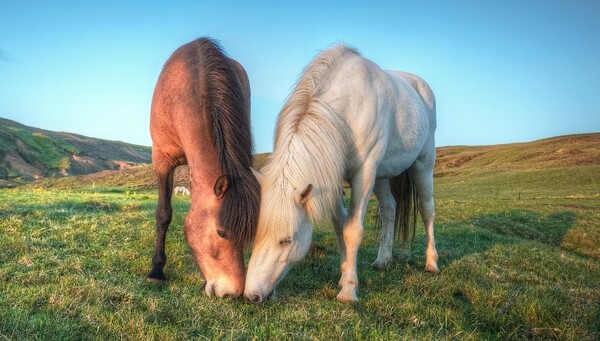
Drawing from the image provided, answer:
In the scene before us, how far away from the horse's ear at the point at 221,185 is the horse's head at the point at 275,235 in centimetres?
40

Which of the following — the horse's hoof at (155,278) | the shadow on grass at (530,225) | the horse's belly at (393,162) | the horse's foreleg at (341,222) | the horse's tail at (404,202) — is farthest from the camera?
the shadow on grass at (530,225)

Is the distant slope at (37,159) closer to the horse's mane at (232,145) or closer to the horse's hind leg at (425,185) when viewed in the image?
the horse's hind leg at (425,185)

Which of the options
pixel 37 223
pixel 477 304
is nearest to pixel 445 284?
pixel 477 304

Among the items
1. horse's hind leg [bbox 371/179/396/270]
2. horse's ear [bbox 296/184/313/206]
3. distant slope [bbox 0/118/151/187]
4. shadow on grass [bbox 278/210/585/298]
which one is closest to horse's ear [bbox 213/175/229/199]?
horse's ear [bbox 296/184/313/206]

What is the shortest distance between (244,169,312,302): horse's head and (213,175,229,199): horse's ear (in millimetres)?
396

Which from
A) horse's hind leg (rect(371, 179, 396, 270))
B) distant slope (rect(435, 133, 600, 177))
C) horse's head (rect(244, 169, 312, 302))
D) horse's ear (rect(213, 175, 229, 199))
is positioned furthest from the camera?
distant slope (rect(435, 133, 600, 177))

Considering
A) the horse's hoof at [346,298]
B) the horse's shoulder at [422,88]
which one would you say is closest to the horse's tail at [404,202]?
the horse's shoulder at [422,88]

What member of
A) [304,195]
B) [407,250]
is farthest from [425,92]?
[304,195]

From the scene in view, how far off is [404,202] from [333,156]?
3287mm

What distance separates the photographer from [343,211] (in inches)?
211

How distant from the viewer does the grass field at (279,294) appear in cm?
315

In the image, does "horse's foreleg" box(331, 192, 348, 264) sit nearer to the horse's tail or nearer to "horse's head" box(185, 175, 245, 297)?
"horse's head" box(185, 175, 245, 297)

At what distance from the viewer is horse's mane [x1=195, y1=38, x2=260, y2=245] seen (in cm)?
402

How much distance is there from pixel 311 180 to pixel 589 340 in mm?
2783
